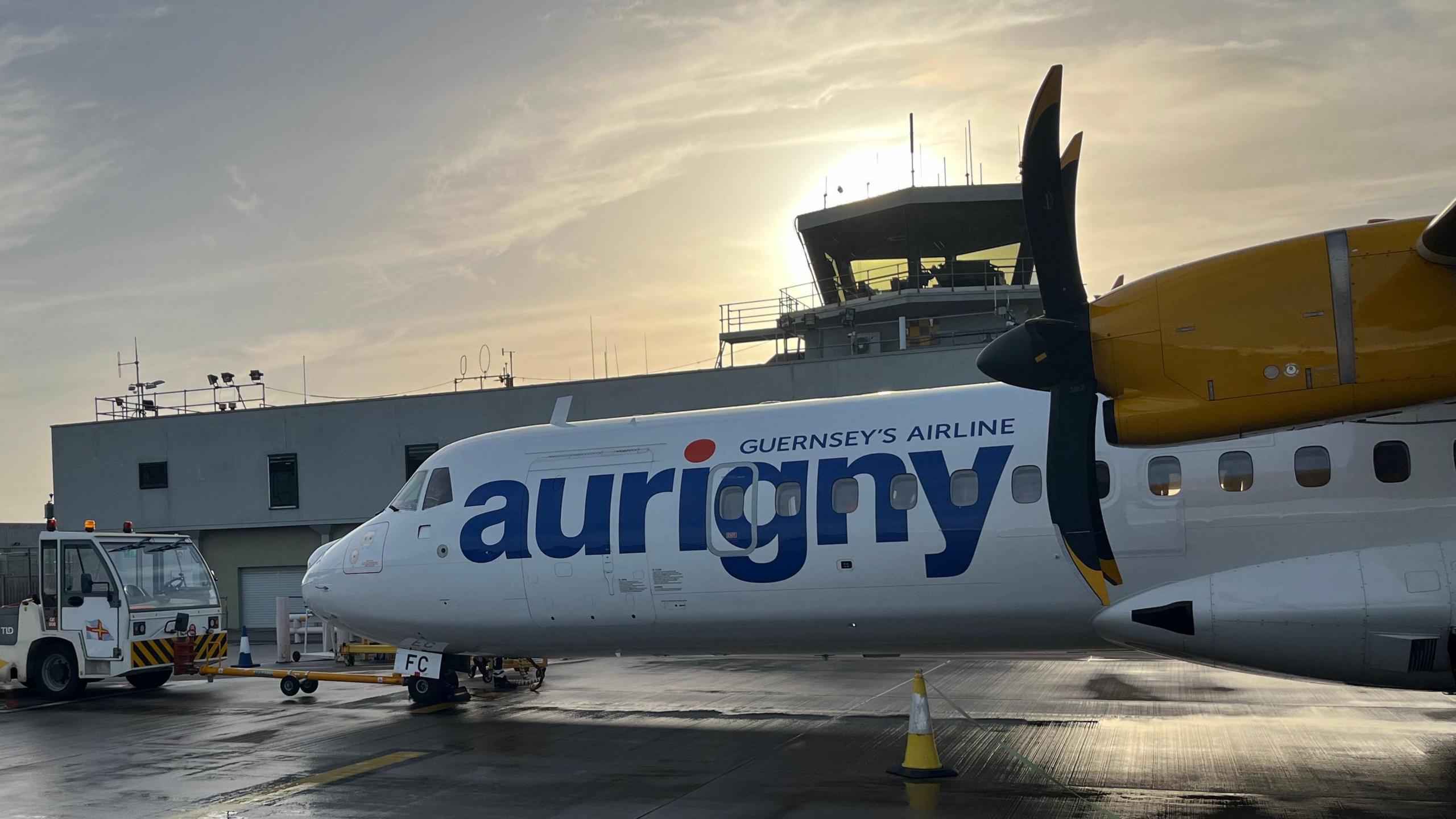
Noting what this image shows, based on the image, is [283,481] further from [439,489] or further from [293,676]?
[439,489]

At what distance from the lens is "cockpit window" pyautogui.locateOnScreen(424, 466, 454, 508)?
14.2m

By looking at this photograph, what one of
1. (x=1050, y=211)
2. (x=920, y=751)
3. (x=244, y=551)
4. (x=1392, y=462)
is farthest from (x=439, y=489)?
(x=244, y=551)

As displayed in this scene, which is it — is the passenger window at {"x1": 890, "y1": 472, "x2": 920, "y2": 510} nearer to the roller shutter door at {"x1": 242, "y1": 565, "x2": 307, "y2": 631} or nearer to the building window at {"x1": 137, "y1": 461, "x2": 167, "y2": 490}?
the roller shutter door at {"x1": 242, "y1": 565, "x2": 307, "y2": 631}

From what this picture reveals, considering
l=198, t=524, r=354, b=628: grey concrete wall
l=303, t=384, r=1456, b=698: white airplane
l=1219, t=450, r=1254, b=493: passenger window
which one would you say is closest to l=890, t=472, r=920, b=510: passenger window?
l=303, t=384, r=1456, b=698: white airplane

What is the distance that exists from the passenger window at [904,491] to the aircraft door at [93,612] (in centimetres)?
1197

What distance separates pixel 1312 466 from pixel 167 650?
51.6ft

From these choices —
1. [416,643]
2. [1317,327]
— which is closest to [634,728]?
[416,643]

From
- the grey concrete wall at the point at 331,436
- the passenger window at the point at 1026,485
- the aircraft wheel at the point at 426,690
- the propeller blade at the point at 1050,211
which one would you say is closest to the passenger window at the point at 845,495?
the passenger window at the point at 1026,485

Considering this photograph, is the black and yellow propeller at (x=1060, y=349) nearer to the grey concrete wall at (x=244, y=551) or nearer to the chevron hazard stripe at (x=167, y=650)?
the chevron hazard stripe at (x=167, y=650)

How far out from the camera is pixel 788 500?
1186 cm

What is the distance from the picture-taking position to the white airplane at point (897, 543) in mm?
9156

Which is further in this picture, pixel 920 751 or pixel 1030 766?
pixel 1030 766

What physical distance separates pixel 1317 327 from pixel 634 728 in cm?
874

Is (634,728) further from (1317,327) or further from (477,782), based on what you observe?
(1317,327)
